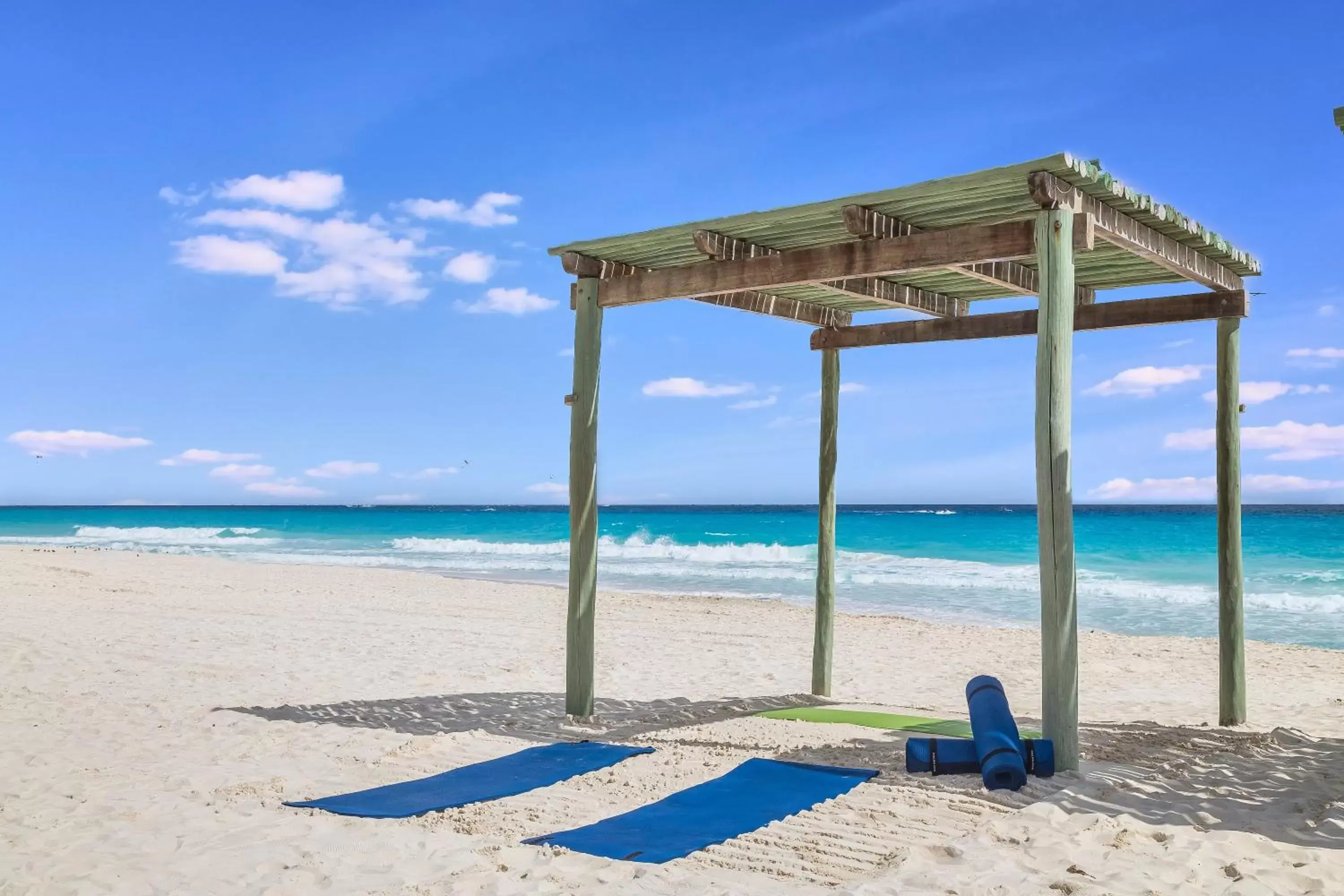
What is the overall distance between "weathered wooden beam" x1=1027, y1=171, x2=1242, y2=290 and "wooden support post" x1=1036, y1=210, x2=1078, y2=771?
0.12 metres

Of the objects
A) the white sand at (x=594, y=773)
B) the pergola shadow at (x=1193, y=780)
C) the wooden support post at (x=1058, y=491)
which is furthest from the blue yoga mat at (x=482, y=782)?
the wooden support post at (x=1058, y=491)

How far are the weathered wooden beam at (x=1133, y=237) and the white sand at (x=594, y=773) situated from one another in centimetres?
277

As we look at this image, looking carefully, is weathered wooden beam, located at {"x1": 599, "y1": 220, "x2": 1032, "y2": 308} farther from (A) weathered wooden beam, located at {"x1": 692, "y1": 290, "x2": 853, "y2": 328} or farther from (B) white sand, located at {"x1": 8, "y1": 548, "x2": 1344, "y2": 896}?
(B) white sand, located at {"x1": 8, "y1": 548, "x2": 1344, "y2": 896}

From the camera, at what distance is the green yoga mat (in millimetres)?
Answer: 6652

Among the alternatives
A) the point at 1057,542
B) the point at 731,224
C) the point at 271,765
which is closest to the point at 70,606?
the point at 271,765

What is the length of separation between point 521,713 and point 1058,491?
4.00 metres

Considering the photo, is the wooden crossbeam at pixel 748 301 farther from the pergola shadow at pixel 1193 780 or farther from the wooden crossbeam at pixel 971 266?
the pergola shadow at pixel 1193 780

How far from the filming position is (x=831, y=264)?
242 inches

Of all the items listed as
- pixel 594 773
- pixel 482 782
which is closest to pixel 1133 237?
pixel 594 773

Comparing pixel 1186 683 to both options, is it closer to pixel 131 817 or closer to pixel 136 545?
pixel 131 817

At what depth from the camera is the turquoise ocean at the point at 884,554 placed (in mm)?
19219

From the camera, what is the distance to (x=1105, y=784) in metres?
5.03

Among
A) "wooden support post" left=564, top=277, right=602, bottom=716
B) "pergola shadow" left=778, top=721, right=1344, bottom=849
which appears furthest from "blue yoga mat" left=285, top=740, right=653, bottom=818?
"pergola shadow" left=778, top=721, right=1344, bottom=849

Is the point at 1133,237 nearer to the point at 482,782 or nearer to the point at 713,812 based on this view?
the point at 713,812
